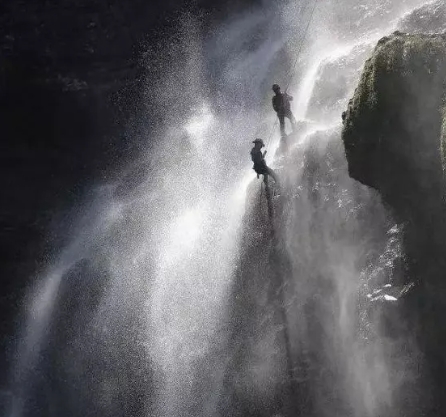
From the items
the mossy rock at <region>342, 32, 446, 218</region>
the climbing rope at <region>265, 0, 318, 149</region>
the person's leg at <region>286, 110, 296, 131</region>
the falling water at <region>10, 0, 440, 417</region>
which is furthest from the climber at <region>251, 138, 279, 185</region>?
the climbing rope at <region>265, 0, 318, 149</region>

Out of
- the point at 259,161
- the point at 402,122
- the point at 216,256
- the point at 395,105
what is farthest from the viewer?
the point at 216,256

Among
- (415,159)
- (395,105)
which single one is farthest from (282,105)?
(415,159)

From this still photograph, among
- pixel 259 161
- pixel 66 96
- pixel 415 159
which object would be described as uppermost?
pixel 66 96

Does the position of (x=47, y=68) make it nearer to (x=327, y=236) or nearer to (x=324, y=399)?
(x=327, y=236)

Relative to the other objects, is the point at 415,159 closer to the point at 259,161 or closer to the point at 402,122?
the point at 402,122

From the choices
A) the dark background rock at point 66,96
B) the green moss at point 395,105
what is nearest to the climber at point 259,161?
the green moss at point 395,105

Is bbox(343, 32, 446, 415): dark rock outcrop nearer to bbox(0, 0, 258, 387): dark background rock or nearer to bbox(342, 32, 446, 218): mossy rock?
bbox(342, 32, 446, 218): mossy rock

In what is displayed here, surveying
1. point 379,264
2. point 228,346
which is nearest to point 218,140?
point 228,346
